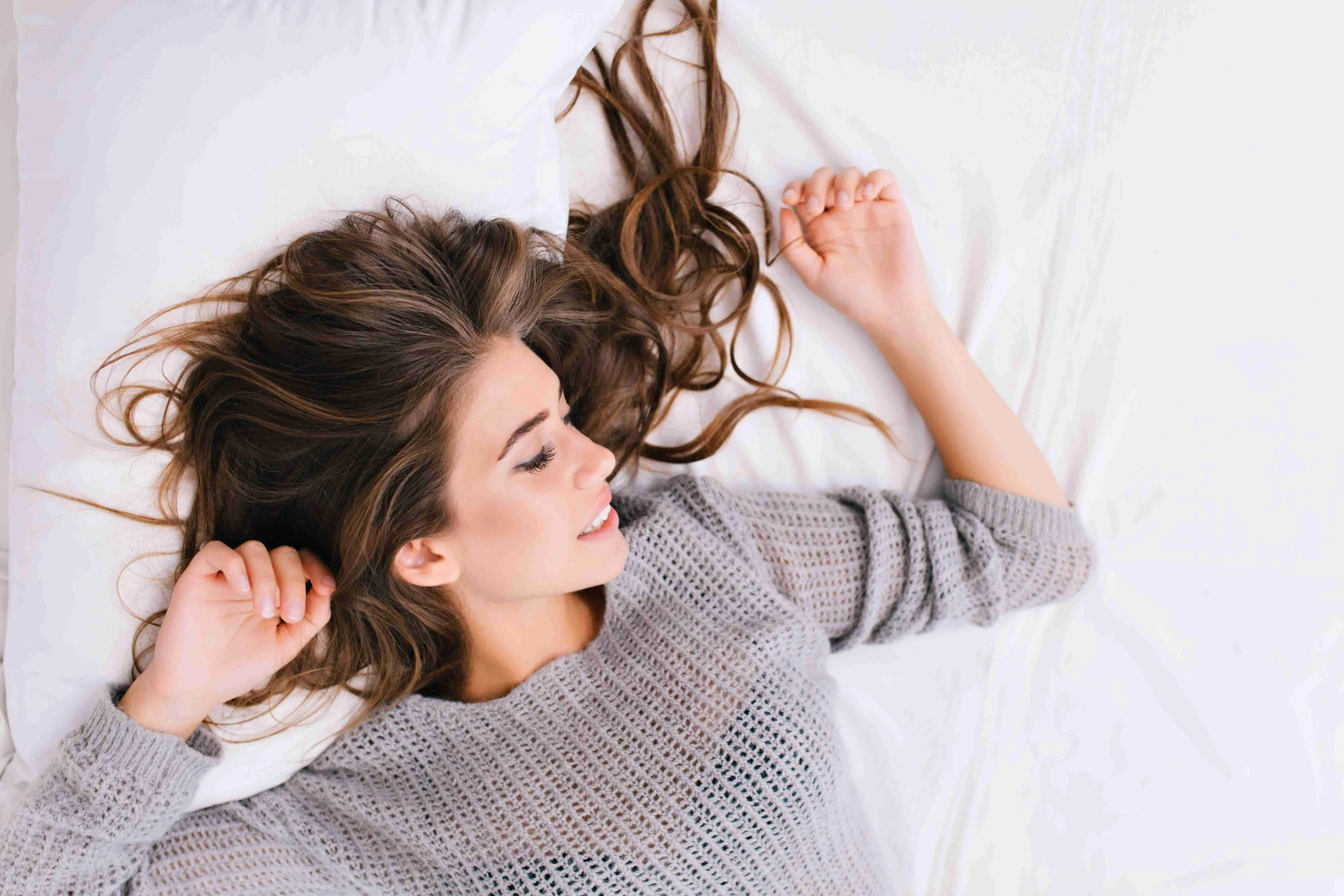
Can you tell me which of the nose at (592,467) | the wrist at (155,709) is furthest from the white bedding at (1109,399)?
the wrist at (155,709)

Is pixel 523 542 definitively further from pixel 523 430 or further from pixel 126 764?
pixel 126 764

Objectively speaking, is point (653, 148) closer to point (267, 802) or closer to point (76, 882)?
point (267, 802)

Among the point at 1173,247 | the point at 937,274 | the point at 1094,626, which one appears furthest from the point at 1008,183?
the point at 1094,626

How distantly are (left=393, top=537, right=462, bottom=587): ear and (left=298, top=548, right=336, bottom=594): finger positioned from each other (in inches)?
3.7

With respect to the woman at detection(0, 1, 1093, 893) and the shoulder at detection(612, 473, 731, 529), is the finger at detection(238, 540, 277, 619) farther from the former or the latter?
the shoulder at detection(612, 473, 731, 529)

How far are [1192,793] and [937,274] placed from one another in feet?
3.31

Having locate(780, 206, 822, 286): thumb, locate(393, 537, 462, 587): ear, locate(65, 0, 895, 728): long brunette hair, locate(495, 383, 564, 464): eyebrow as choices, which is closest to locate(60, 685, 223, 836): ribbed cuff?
locate(65, 0, 895, 728): long brunette hair

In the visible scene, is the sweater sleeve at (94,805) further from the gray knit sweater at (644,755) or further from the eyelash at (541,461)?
the eyelash at (541,461)

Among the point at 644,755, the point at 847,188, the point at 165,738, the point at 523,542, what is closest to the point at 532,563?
the point at 523,542

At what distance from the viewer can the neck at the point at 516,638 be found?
142 centimetres

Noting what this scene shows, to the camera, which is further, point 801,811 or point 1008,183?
point 1008,183

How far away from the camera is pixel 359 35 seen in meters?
1.18

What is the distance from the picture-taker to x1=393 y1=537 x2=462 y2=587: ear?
1.26m

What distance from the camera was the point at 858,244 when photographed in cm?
150
